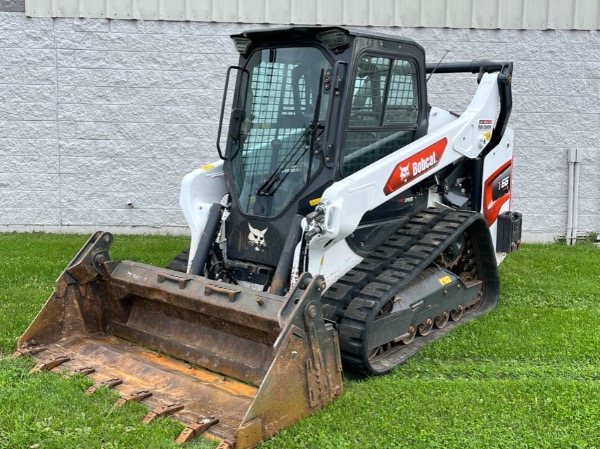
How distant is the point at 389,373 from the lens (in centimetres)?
482

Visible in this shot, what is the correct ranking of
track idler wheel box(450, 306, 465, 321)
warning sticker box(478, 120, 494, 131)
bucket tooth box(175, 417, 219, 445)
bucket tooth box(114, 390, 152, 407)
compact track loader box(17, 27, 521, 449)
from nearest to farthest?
bucket tooth box(175, 417, 219, 445), bucket tooth box(114, 390, 152, 407), compact track loader box(17, 27, 521, 449), track idler wheel box(450, 306, 465, 321), warning sticker box(478, 120, 494, 131)

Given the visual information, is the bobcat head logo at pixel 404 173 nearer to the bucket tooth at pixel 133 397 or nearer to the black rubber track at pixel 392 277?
the black rubber track at pixel 392 277

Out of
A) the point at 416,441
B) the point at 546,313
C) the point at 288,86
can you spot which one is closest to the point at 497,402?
the point at 416,441

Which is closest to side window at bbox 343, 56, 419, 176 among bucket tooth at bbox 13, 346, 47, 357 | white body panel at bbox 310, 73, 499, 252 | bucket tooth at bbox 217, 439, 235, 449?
white body panel at bbox 310, 73, 499, 252

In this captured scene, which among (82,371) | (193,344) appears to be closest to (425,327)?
(193,344)

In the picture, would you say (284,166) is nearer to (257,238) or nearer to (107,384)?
(257,238)

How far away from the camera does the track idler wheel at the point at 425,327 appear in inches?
215

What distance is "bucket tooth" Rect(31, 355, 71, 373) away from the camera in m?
4.68

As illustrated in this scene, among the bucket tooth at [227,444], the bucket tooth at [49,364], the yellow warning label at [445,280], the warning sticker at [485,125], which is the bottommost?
the bucket tooth at [49,364]

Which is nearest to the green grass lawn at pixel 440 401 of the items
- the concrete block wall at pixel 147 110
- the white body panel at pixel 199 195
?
the white body panel at pixel 199 195

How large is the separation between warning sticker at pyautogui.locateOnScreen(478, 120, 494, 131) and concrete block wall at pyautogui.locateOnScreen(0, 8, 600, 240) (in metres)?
3.89

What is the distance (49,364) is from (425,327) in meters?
2.82

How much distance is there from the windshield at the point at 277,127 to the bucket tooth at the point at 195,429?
169cm

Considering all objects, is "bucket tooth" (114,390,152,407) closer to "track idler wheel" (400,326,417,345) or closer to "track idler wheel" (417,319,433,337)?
"track idler wheel" (400,326,417,345)
